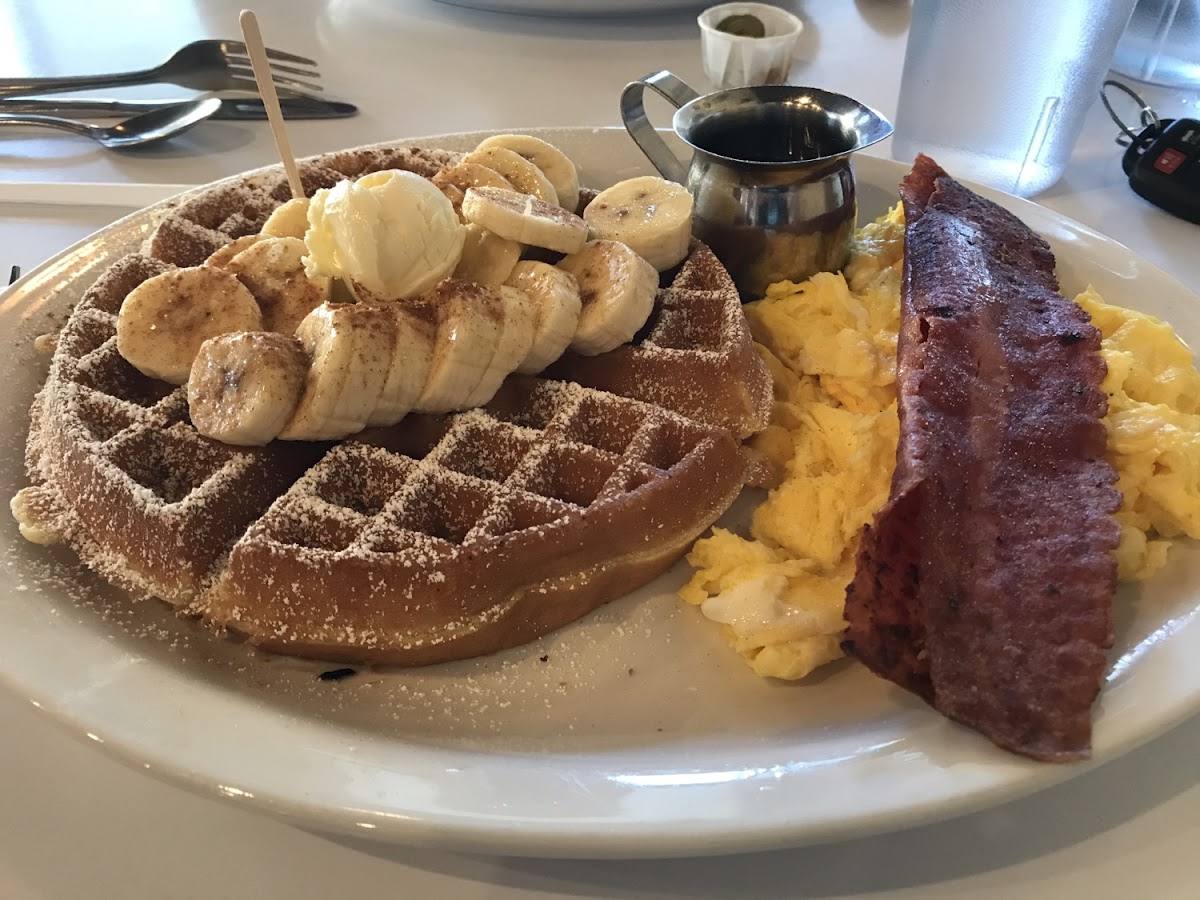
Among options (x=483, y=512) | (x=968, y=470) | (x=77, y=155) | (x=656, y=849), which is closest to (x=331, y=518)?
(x=483, y=512)

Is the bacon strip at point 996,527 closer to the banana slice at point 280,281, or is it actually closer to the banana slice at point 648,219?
the banana slice at point 648,219

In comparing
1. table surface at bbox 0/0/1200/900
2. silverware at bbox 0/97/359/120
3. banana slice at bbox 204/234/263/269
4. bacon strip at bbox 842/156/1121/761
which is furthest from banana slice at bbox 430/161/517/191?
silverware at bbox 0/97/359/120

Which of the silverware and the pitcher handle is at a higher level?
the pitcher handle

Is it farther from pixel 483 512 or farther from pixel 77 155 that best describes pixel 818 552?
pixel 77 155

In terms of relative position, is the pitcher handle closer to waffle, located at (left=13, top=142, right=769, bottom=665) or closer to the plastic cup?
waffle, located at (left=13, top=142, right=769, bottom=665)

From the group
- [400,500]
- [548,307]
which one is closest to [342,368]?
[400,500]

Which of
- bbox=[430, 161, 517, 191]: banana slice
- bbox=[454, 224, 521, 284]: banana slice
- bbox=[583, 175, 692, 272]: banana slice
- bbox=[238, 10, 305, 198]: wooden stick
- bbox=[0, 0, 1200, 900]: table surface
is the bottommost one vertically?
bbox=[0, 0, 1200, 900]: table surface
